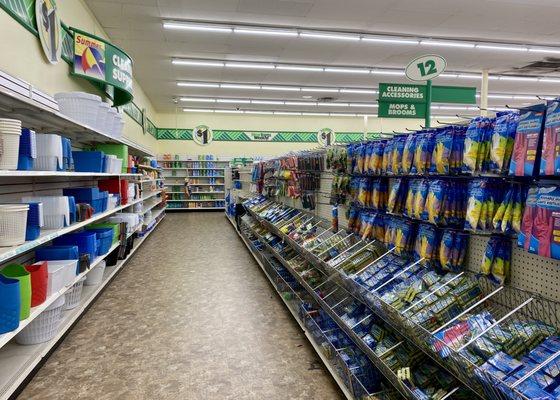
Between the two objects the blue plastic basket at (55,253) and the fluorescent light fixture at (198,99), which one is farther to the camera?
the fluorescent light fixture at (198,99)

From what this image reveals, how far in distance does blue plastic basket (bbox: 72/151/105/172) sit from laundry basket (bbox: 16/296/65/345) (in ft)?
4.76

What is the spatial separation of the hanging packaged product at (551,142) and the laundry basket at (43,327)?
10.9 ft

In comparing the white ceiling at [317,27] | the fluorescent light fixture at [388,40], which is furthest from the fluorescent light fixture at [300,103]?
the fluorescent light fixture at [388,40]

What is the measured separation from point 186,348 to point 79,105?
104 inches

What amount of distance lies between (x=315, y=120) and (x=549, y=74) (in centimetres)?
938

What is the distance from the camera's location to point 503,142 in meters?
1.47

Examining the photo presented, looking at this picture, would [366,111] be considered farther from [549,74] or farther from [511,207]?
[511,207]

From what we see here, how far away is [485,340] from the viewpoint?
135cm

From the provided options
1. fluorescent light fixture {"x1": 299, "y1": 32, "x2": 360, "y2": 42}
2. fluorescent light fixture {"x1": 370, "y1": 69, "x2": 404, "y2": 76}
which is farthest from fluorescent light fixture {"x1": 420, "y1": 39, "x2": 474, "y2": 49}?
fluorescent light fixture {"x1": 370, "y1": 69, "x2": 404, "y2": 76}

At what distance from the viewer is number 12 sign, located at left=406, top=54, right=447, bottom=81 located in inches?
131

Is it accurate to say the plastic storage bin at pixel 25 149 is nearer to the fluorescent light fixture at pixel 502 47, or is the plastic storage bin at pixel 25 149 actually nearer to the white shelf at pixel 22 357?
the white shelf at pixel 22 357

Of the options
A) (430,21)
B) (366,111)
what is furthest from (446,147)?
(366,111)

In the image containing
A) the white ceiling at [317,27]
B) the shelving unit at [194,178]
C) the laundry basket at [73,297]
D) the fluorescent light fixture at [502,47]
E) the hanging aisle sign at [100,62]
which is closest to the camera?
the laundry basket at [73,297]

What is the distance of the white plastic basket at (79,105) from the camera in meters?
3.61
